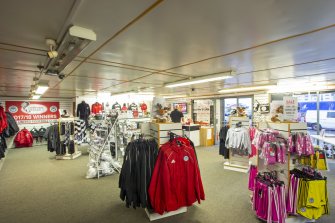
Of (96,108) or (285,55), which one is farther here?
(96,108)

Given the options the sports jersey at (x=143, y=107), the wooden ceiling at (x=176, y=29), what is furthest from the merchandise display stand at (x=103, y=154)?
the sports jersey at (x=143, y=107)

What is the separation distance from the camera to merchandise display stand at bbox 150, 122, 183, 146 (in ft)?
9.64

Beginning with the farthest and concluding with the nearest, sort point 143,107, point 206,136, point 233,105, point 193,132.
Answer: point 143,107, point 233,105, point 206,136, point 193,132

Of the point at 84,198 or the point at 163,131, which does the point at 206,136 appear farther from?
the point at 84,198

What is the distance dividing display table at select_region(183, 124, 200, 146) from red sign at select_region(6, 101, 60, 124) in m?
7.18

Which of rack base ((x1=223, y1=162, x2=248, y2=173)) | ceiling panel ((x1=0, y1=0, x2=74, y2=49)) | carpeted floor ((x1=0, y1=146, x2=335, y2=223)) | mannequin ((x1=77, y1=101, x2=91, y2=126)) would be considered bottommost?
carpeted floor ((x1=0, y1=146, x2=335, y2=223))

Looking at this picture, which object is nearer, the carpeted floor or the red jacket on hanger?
the carpeted floor

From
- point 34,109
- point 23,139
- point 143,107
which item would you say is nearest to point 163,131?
point 143,107

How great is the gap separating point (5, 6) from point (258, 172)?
3810 mm

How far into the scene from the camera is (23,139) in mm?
8617

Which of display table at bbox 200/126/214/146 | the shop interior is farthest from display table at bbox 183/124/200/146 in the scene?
the shop interior

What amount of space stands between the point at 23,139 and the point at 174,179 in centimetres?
928

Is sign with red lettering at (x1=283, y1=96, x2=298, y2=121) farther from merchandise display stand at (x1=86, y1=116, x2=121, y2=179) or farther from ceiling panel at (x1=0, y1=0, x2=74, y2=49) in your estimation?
merchandise display stand at (x1=86, y1=116, x2=121, y2=179)

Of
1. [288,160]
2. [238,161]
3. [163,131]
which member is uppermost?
[163,131]
